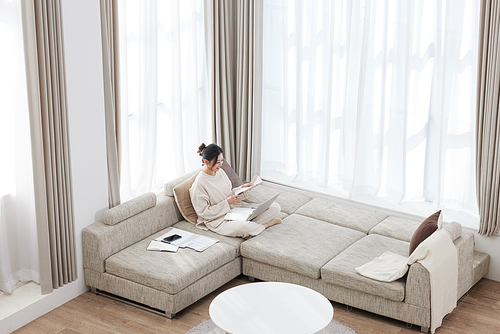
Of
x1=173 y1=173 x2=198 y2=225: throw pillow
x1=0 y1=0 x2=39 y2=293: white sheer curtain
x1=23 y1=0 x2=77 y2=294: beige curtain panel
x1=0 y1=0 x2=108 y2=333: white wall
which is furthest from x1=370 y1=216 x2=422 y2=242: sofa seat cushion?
x1=0 y1=0 x2=39 y2=293: white sheer curtain

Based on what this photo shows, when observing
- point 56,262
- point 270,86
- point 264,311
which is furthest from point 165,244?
point 270,86

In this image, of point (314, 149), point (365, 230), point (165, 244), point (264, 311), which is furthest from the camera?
point (314, 149)

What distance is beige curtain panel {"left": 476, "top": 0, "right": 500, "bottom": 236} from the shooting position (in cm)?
446

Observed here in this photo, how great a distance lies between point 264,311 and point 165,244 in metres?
1.33

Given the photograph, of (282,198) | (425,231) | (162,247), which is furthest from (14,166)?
(425,231)

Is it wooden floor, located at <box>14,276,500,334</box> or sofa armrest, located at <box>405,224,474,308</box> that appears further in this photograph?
wooden floor, located at <box>14,276,500,334</box>

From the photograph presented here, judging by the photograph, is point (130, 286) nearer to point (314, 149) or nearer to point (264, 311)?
point (264, 311)

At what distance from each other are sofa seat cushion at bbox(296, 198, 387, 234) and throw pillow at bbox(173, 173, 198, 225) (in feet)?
3.27

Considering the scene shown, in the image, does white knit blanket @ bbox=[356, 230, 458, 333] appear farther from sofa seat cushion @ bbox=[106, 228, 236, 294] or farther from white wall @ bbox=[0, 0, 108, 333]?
white wall @ bbox=[0, 0, 108, 333]

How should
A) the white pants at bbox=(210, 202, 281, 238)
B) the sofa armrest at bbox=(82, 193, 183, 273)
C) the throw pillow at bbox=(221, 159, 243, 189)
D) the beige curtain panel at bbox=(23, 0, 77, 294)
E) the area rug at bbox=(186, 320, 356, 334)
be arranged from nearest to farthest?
the beige curtain panel at bbox=(23, 0, 77, 294) < the area rug at bbox=(186, 320, 356, 334) < the sofa armrest at bbox=(82, 193, 183, 273) < the white pants at bbox=(210, 202, 281, 238) < the throw pillow at bbox=(221, 159, 243, 189)

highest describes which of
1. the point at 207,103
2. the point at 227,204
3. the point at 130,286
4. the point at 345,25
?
the point at 345,25

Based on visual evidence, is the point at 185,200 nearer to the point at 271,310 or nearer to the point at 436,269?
the point at 271,310

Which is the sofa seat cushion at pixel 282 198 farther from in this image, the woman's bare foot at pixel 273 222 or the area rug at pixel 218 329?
the area rug at pixel 218 329

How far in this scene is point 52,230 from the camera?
421 cm
